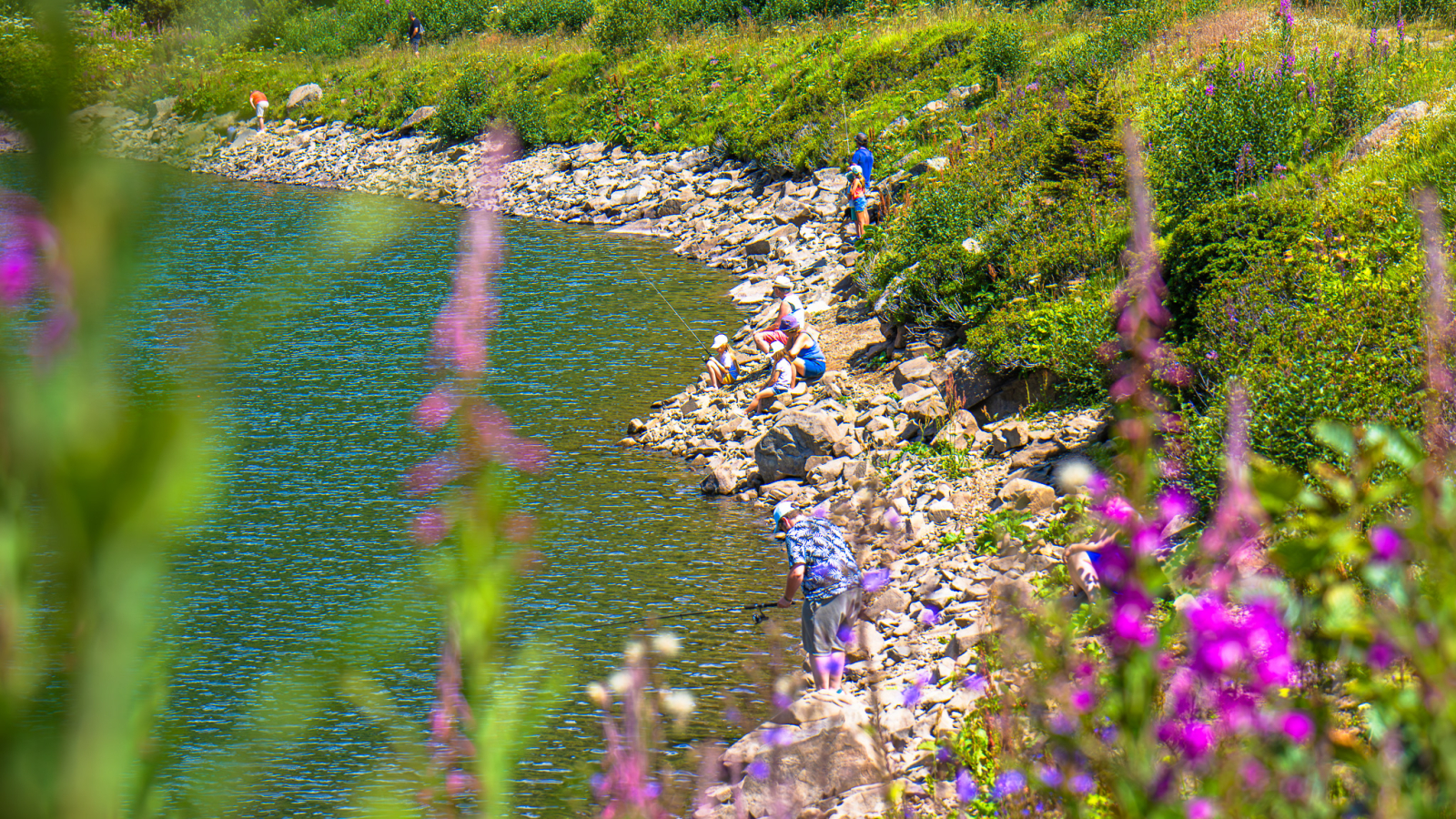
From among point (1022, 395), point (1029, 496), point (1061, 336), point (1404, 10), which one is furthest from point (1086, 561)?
point (1404, 10)

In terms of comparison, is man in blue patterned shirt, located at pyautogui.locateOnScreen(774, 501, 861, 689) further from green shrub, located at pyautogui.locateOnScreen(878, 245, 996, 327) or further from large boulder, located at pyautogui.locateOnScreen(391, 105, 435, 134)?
large boulder, located at pyautogui.locateOnScreen(391, 105, 435, 134)

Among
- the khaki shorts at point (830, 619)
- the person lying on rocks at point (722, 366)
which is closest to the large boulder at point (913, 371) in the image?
the person lying on rocks at point (722, 366)

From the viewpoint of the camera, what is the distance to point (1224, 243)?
11844mm

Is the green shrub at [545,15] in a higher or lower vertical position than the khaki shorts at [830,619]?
lower

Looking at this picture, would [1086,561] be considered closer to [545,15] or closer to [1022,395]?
[1022,395]

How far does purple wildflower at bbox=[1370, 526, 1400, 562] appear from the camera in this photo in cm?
177

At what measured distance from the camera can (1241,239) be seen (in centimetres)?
1186

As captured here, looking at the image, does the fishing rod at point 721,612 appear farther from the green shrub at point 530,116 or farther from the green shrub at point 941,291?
the green shrub at point 530,116

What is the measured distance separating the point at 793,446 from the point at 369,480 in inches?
215

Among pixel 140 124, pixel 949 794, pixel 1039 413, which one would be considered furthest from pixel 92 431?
pixel 1039 413

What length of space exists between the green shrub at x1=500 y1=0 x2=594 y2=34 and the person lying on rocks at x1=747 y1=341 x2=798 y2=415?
34843 millimetres

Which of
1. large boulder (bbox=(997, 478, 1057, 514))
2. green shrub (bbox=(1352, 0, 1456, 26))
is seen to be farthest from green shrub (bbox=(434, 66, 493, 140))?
large boulder (bbox=(997, 478, 1057, 514))

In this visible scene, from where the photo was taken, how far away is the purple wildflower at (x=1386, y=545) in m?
1.77

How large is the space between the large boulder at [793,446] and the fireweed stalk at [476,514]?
45.2 ft
